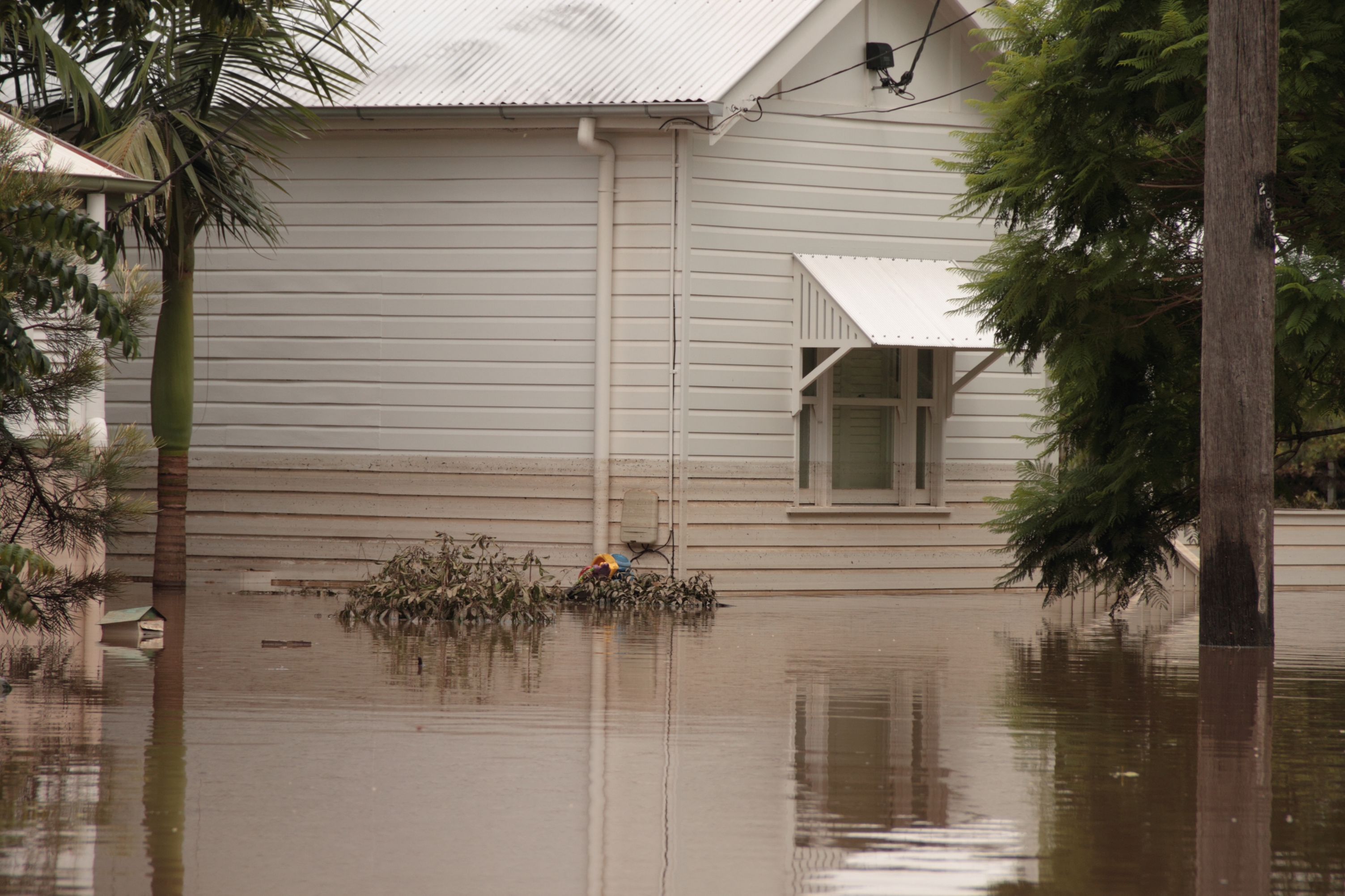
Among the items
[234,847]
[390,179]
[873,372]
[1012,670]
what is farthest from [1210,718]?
[390,179]

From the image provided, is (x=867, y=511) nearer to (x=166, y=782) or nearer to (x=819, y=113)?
(x=819, y=113)

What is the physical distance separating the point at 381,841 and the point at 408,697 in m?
3.25

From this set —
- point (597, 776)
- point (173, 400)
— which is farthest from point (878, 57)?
point (597, 776)

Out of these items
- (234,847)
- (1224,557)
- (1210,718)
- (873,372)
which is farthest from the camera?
(873,372)

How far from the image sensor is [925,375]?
16969 mm

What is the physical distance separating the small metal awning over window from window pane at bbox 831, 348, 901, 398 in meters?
0.56

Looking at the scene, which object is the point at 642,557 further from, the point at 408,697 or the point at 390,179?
the point at 408,697

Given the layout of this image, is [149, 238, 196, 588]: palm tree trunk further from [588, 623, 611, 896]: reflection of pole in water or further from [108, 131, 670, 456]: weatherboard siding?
[588, 623, 611, 896]: reflection of pole in water

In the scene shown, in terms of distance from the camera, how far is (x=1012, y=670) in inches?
394

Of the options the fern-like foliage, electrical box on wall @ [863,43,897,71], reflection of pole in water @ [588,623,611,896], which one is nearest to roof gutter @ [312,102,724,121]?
electrical box on wall @ [863,43,897,71]

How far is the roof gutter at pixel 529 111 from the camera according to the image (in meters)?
14.8

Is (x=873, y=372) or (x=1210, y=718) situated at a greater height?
(x=873, y=372)

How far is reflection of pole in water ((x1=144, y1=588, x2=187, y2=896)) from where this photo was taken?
4.63 metres

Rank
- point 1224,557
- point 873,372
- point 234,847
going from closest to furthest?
point 234,847 < point 1224,557 < point 873,372
